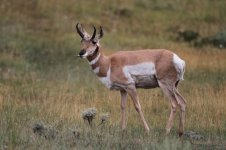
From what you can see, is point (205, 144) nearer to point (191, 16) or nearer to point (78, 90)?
point (78, 90)

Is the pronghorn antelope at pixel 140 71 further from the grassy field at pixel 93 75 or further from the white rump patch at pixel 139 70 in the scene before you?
the grassy field at pixel 93 75

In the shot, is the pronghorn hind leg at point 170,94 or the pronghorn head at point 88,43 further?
the pronghorn head at point 88,43

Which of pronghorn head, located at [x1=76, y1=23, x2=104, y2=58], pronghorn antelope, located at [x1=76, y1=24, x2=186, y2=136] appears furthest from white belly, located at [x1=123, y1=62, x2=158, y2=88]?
pronghorn head, located at [x1=76, y1=23, x2=104, y2=58]

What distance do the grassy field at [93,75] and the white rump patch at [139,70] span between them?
894 mm

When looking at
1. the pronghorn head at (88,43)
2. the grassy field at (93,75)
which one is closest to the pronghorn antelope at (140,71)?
the pronghorn head at (88,43)

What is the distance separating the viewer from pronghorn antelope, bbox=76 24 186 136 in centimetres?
1072

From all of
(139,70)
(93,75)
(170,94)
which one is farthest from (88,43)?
(93,75)

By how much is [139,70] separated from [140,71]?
0.08ft

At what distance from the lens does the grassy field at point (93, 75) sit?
32.0 feet

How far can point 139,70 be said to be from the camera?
10.8 metres

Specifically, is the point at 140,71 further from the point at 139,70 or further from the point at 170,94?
the point at 170,94

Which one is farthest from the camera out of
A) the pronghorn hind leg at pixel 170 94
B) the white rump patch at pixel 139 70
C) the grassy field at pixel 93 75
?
the white rump patch at pixel 139 70

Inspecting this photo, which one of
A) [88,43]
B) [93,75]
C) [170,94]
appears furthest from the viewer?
[93,75]

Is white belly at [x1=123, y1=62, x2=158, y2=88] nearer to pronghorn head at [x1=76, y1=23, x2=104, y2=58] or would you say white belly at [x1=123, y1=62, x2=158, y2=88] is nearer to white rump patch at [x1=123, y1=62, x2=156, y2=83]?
white rump patch at [x1=123, y1=62, x2=156, y2=83]
